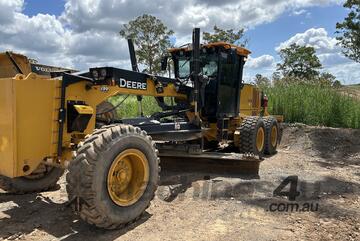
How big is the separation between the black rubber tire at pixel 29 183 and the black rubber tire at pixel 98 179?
1.73 metres

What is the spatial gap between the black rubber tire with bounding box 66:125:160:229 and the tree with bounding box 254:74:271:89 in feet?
40.5

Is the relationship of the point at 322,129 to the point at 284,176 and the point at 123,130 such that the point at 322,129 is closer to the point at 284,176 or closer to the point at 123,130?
the point at 284,176

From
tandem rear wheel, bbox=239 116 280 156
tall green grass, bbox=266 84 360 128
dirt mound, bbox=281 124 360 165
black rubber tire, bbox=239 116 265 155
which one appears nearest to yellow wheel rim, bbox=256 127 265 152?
tandem rear wheel, bbox=239 116 280 156

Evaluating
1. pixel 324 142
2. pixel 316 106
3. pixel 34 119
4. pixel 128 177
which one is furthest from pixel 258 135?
pixel 34 119

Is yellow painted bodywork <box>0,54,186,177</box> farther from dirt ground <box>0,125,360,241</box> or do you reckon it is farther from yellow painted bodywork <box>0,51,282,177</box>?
dirt ground <box>0,125,360,241</box>

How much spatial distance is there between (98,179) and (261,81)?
13.7 meters

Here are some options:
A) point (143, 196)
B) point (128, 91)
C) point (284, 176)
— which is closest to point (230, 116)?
point (284, 176)

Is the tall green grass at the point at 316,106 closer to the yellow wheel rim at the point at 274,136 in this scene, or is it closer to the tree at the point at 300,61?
the yellow wheel rim at the point at 274,136

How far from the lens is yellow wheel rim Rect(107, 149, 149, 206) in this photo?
461cm

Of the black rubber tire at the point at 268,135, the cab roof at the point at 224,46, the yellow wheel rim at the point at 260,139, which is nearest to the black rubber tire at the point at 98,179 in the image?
the cab roof at the point at 224,46

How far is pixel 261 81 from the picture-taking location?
17.0m

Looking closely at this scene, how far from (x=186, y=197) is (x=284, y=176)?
82.0 inches

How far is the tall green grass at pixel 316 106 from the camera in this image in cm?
1311

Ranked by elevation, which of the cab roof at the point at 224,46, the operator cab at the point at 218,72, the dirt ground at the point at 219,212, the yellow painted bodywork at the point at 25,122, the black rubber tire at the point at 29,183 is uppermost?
the cab roof at the point at 224,46
